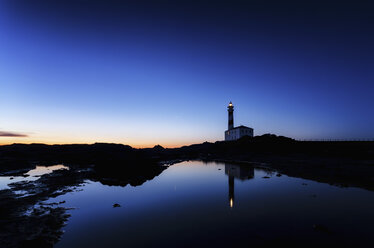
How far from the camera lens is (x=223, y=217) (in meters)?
16.9

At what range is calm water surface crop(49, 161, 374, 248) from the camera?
12812mm

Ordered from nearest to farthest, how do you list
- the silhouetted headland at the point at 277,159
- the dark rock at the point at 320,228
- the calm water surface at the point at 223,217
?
1. the calm water surface at the point at 223,217
2. the dark rock at the point at 320,228
3. the silhouetted headland at the point at 277,159

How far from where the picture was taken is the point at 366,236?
40.6ft

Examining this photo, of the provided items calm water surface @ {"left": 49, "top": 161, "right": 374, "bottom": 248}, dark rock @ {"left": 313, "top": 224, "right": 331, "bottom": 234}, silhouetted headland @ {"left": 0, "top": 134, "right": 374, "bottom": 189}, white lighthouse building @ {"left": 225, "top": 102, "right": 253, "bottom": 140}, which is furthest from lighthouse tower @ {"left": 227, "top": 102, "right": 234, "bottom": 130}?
dark rock @ {"left": 313, "top": 224, "right": 331, "bottom": 234}

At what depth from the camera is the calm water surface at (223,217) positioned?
12812 mm

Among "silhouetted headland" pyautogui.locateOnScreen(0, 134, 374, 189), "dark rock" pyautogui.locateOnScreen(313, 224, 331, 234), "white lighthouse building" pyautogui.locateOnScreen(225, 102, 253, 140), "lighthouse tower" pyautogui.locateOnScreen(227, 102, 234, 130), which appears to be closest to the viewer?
"dark rock" pyautogui.locateOnScreen(313, 224, 331, 234)

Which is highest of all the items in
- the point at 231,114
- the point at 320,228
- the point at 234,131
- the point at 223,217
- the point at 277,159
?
the point at 231,114

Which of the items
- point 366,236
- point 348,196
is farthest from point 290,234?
point 348,196

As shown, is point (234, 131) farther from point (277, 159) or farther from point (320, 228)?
point (320, 228)

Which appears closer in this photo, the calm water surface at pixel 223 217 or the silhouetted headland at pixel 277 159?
the calm water surface at pixel 223 217

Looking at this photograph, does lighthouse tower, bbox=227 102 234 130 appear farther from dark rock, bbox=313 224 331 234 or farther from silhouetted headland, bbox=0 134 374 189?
dark rock, bbox=313 224 331 234

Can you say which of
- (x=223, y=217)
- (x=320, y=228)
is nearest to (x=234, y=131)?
(x=223, y=217)

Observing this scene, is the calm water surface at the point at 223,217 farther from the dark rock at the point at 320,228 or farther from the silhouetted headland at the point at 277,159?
the silhouetted headland at the point at 277,159

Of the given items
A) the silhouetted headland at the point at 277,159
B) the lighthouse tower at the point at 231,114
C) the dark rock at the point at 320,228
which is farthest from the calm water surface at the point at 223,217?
the lighthouse tower at the point at 231,114
